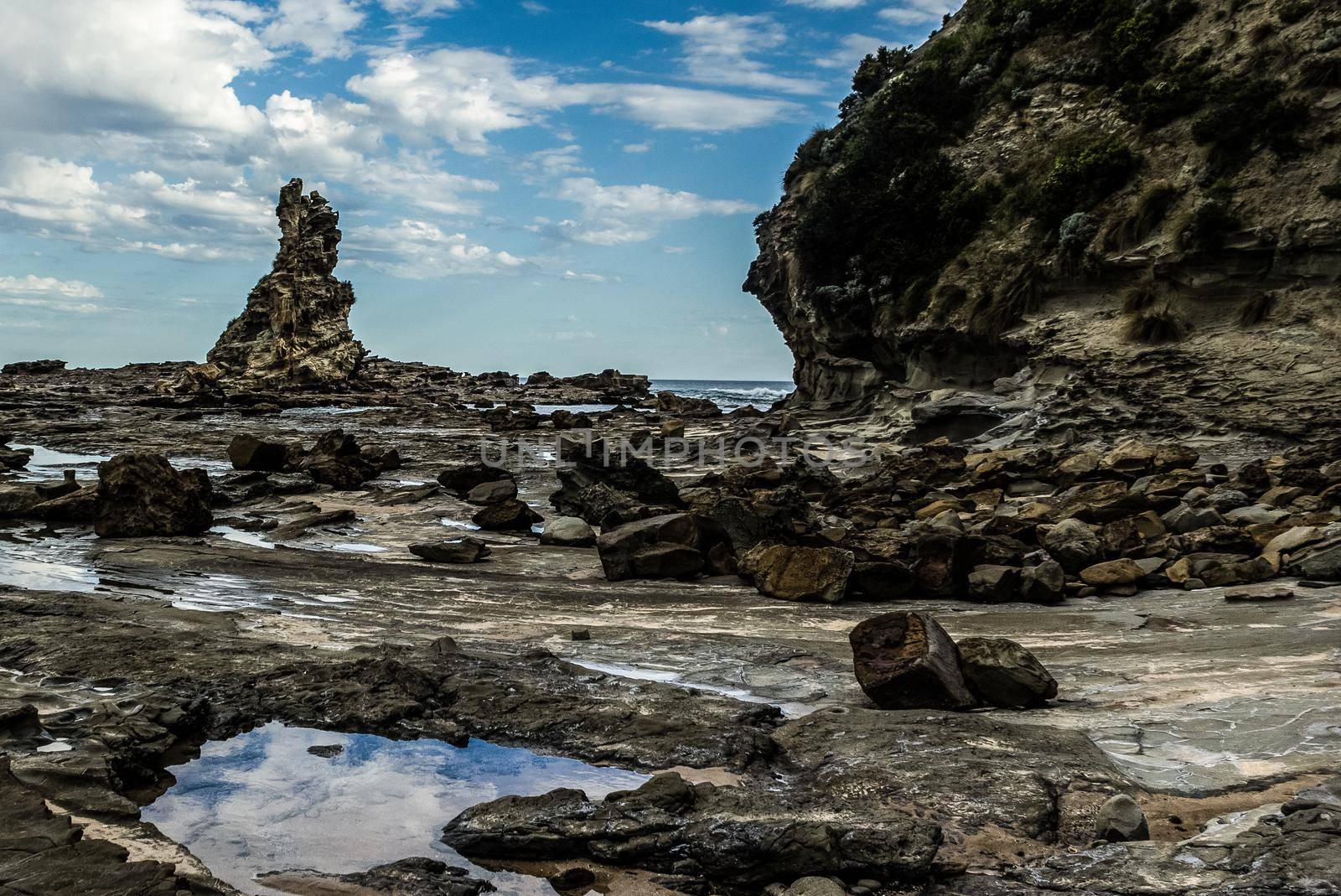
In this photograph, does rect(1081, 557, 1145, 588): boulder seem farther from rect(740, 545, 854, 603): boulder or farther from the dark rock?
the dark rock

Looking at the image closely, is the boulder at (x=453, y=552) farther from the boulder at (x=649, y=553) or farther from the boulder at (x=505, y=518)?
the boulder at (x=505, y=518)

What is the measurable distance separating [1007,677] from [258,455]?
17.7 meters

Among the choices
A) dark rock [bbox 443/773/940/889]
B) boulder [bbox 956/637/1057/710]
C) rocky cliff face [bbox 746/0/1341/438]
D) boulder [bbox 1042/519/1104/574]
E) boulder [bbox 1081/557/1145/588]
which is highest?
rocky cliff face [bbox 746/0/1341/438]

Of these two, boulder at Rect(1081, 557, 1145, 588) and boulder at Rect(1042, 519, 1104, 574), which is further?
boulder at Rect(1042, 519, 1104, 574)

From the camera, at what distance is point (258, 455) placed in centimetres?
1997

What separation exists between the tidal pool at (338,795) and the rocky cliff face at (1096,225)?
16.9 meters

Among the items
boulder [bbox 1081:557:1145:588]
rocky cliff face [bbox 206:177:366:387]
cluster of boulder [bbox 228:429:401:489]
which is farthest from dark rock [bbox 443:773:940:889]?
rocky cliff face [bbox 206:177:366:387]

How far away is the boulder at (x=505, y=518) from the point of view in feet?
48.0

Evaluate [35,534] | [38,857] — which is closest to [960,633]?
[38,857]

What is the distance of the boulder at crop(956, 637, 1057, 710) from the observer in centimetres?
598

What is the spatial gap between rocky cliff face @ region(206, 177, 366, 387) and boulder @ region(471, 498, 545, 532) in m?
41.6

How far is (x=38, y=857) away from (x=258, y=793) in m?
1.23

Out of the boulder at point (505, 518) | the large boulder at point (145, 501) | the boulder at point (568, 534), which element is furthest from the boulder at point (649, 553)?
the large boulder at point (145, 501)

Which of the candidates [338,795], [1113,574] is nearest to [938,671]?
[338,795]
